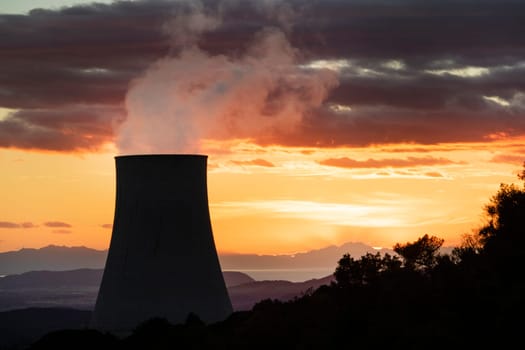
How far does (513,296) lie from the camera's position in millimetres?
18984

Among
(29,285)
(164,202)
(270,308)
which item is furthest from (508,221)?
(29,285)

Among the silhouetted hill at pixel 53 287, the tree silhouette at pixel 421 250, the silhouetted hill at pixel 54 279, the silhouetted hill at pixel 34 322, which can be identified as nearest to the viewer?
the tree silhouette at pixel 421 250

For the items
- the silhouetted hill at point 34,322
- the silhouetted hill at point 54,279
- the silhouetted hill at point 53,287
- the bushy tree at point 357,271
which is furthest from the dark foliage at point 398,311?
the silhouetted hill at point 54,279

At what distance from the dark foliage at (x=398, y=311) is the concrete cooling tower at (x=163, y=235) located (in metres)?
0.88

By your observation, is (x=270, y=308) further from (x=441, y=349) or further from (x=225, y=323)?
(x=441, y=349)

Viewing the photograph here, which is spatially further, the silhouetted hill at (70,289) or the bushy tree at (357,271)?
the silhouetted hill at (70,289)

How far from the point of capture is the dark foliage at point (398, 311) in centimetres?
1895

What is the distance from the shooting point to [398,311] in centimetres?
2041

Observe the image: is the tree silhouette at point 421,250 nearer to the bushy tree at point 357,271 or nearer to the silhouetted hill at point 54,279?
the bushy tree at point 357,271

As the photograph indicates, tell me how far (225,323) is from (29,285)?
14053 centimetres

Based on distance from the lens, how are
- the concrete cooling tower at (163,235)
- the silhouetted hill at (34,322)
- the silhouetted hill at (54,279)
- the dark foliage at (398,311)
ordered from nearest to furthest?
the dark foliage at (398,311) < the concrete cooling tower at (163,235) < the silhouetted hill at (34,322) < the silhouetted hill at (54,279)

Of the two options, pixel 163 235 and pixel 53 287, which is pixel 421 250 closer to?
pixel 163 235

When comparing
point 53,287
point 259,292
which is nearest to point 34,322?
point 259,292

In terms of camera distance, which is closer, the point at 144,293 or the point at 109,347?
the point at 144,293
